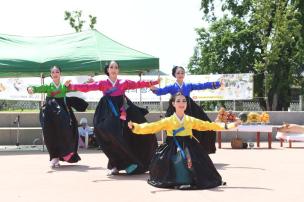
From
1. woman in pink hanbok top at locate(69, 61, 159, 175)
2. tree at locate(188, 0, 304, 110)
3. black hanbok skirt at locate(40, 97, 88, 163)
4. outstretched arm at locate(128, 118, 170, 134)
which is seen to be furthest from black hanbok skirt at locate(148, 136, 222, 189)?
tree at locate(188, 0, 304, 110)

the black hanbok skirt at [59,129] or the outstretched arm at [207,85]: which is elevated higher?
the outstretched arm at [207,85]

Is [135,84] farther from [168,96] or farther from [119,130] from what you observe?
[168,96]

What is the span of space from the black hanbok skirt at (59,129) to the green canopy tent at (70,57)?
112 inches

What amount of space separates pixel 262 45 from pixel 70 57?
16.4 metres

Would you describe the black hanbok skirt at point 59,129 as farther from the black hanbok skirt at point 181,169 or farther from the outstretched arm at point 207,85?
the black hanbok skirt at point 181,169

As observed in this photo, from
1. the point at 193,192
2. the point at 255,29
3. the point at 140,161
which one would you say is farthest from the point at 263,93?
the point at 193,192

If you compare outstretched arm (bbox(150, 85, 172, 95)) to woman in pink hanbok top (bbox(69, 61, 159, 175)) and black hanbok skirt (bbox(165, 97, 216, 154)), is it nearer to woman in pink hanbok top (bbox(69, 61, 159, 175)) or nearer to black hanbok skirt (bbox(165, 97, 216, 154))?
woman in pink hanbok top (bbox(69, 61, 159, 175))

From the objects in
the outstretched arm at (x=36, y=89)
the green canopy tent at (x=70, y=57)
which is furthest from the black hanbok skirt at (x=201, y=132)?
the green canopy tent at (x=70, y=57)

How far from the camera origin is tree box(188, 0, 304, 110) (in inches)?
1044

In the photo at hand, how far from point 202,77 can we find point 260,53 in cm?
1028

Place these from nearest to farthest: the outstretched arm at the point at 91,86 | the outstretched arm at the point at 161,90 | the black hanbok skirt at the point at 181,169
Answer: the black hanbok skirt at the point at 181,169 → the outstretched arm at the point at 91,86 → the outstretched arm at the point at 161,90

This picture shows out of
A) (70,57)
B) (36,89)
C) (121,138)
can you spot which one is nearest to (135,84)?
(121,138)

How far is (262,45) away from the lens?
90.0 ft

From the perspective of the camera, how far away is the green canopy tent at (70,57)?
1285cm
